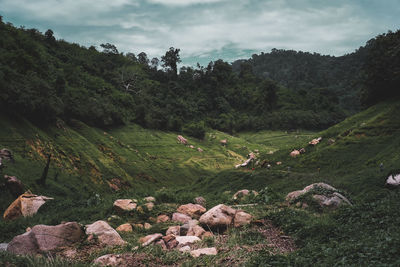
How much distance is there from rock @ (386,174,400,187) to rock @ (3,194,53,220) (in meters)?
21.4

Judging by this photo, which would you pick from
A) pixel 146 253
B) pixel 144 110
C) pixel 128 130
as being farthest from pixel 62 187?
pixel 144 110

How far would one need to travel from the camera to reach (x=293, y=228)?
894cm

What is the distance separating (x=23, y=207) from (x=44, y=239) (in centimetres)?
984

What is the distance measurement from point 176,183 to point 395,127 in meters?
36.4

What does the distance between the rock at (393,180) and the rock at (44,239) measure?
1675 centimetres

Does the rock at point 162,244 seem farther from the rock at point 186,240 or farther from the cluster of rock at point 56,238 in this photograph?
the cluster of rock at point 56,238

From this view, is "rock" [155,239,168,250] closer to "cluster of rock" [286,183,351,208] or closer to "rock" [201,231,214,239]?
"rock" [201,231,214,239]

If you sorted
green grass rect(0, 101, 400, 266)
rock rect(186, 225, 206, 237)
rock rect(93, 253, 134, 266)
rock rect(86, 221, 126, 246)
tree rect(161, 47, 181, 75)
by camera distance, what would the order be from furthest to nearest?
tree rect(161, 47, 181, 75) → rock rect(186, 225, 206, 237) → rock rect(86, 221, 126, 246) → green grass rect(0, 101, 400, 266) → rock rect(93, 253, 134, 266)

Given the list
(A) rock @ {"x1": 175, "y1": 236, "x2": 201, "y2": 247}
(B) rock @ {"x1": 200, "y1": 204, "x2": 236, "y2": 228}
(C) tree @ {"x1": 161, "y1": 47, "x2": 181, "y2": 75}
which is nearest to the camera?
(A) rock @ {"x1": 175, "y1": 236, "x2": 201, "y2": 247}

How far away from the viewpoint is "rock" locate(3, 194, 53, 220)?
1524 centimetres

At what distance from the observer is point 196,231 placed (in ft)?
30.2

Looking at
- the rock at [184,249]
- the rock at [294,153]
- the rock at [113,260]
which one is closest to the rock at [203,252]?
the rock at [184,249]

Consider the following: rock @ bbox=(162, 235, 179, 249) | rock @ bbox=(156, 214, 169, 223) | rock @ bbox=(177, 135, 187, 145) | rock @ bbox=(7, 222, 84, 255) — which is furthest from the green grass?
rock @ bbox=(177, 135, 187, 145)

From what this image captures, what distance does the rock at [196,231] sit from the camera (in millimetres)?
9109
